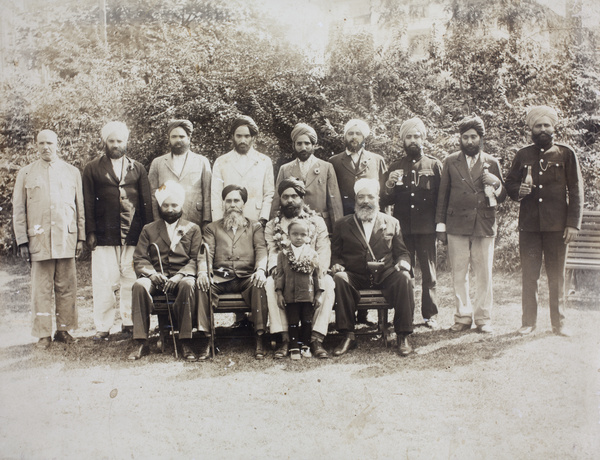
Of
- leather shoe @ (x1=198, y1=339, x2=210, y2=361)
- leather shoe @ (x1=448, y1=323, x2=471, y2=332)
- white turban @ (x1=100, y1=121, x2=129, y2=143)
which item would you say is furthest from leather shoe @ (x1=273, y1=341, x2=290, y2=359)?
white turban @ (x1=100, y1=121, x2=129, y2=143)

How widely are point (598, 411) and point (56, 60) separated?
5.06 meters

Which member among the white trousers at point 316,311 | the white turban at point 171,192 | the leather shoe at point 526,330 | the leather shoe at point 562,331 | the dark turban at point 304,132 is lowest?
the leather shoe at point 526,330

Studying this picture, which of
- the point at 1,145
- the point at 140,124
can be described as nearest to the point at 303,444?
the point at 140,124

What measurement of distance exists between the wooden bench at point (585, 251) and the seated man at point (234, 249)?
8.87 ft

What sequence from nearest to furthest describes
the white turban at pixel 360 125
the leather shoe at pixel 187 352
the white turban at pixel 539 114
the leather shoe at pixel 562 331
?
the leather shoe at pixel 562 331
the leather shoe at pixel 187 352
the white turban at pixel 539 114
the white turban at pixel 360 125

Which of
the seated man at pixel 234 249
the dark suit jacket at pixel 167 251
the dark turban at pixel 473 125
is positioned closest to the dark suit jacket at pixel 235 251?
→ the seated man at pixel 234 249

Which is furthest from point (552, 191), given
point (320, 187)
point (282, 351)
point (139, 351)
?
point (139, 351)

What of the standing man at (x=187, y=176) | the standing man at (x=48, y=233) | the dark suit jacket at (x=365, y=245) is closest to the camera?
the standing man at (x=48, y=233)

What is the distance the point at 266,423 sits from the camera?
12.2 ft

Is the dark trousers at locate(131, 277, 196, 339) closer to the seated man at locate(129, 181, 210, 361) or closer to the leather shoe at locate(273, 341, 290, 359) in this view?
the seated man at locate(129, 181, 210, 361)

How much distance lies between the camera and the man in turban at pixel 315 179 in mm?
4984

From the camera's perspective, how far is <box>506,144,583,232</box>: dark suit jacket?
4477mm

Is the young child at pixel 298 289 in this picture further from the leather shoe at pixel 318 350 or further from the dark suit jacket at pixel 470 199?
the dark suit jacket at pixel 470 199

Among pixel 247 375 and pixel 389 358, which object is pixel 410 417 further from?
pixel 247 375
